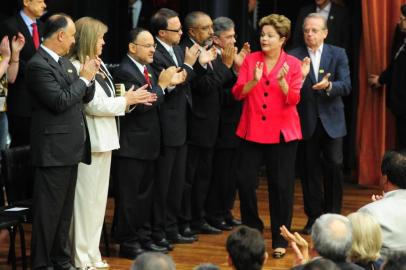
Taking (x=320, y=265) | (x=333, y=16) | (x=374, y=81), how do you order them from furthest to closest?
(x=333, y=16)
(x=374, y=81)
(x=320, y=265)

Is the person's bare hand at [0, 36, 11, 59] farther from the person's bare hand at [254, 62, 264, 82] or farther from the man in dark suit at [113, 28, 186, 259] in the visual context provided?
the person's bare hand at [254, 62, 264, 82]

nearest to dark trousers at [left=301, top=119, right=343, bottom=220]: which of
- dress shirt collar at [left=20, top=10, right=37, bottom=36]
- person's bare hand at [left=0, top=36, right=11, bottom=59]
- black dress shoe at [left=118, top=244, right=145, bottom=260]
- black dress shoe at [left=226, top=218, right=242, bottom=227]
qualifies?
black dress shoe at [left=226, top=218, right=242, bottom=227]

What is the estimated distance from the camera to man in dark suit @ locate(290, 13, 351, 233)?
25.8ft

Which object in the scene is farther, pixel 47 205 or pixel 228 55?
pixel 228 55

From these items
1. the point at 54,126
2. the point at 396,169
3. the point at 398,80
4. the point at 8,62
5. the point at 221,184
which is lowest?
the point at 221,184

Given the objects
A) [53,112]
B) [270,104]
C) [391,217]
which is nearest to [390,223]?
[391,217]

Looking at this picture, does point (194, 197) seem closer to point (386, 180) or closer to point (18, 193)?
point (18, 193)

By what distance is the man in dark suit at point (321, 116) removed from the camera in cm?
788

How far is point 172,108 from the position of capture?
7.27 m

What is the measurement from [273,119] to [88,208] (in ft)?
4.67

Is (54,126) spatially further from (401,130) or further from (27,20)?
(401,130)

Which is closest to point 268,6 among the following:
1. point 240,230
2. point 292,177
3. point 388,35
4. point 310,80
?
point 388,35

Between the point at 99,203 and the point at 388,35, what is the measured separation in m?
3.84

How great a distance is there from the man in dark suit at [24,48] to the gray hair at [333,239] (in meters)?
3.33
